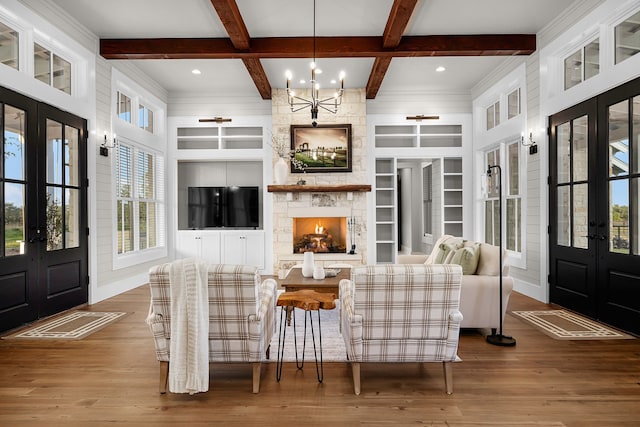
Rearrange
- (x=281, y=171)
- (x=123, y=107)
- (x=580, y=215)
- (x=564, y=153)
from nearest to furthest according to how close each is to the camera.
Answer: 1. (x=580, y=215)
2. (x=564, y=153)
3. (x=123, y=107)
4. (x=281, y=171)

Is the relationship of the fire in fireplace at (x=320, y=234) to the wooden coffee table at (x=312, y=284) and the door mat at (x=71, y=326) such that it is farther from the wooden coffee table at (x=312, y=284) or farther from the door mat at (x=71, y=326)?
the door mat at (x=71, y=326)

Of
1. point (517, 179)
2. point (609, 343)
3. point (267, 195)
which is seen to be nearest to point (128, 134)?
point (267, 195)

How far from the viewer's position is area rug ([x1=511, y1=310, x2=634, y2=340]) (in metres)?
3.76

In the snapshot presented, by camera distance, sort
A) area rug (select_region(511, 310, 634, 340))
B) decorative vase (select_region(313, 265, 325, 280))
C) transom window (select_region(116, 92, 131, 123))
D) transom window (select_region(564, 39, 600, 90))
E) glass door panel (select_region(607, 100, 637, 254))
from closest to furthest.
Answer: area rug (select_region(511, 310, 634, 340)) < glass door panel (select_region(607, 100, 637, 254)) < decorative vase (select_region(313, 265, 325, 280)) < transom window (select_region(564, 39, 600, 90)) < transom window (select_region(116, 92, 131, 123))

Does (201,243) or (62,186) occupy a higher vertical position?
(62,186)

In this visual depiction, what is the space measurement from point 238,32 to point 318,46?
1.13 meters

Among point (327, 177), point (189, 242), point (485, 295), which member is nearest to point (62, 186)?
point (189, 242)

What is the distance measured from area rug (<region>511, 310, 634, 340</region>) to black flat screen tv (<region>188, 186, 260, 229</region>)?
5.02 m

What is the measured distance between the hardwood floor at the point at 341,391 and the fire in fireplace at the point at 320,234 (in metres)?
4.34

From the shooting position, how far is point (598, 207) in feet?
14.0

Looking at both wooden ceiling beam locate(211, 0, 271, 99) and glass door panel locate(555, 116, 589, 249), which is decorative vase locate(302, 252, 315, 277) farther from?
glass door panel locate(555, 116, 589, 249)

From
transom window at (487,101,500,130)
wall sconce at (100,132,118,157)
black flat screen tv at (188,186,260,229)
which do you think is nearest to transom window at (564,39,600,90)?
transom window at (487,101,500,130)

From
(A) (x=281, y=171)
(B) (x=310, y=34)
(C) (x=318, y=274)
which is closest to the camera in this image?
(C) (x=318, y=274)

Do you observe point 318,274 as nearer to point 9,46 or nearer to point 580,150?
point 580,150
